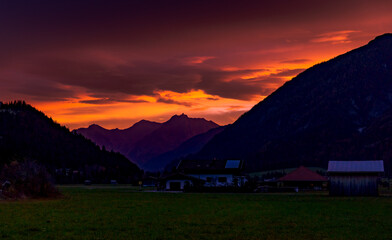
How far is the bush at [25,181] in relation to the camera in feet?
183

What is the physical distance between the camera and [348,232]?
2631cm

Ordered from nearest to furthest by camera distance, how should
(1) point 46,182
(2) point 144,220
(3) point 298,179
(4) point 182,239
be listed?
(4) point 182,239 → (2) point 144,220 → (1) point 46,182 → (3) point 298,179

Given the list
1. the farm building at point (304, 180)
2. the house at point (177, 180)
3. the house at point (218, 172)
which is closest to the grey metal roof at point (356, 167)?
the house at point (177, 180)

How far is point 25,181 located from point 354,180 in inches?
1917

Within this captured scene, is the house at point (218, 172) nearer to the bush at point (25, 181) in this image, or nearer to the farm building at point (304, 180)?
the farm building at point (304, 180)

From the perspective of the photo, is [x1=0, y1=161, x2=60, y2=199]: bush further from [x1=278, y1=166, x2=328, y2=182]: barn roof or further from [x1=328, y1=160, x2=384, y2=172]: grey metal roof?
[x1=278, y1=166, x2=328, y2=182]: barn roof

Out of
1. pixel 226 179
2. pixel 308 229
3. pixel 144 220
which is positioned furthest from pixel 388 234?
pixel 226 179

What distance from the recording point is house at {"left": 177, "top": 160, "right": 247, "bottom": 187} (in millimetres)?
120312

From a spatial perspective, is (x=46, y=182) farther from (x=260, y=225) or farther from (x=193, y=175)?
(x=193, y=175)

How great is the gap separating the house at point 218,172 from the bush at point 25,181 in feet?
208

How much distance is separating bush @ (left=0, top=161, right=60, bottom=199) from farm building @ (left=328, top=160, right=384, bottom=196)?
42979mm

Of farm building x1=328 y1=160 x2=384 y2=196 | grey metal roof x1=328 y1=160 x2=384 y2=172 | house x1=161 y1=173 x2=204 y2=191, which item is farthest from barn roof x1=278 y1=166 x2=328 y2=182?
farm building x1=328 y1=160 x2=384 y2=196

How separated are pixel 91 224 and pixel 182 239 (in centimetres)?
814

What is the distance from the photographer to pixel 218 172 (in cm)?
12188
